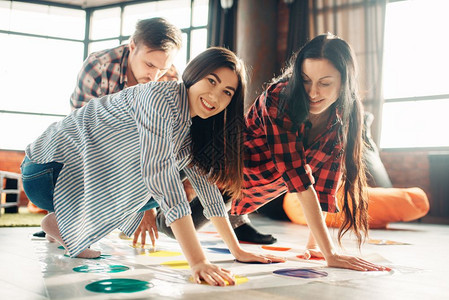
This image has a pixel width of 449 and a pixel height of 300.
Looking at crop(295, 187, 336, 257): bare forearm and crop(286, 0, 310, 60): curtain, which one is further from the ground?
crop(286, 0, 310, 60): curtain

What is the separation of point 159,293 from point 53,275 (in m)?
0.35

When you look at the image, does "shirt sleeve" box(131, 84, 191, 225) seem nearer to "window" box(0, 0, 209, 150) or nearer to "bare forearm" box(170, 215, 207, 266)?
"bare forearm" box(170, 215, 207, 266)

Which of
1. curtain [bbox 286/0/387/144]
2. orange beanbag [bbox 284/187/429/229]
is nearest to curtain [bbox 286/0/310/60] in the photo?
curtain [bbox 286/0/387/144]

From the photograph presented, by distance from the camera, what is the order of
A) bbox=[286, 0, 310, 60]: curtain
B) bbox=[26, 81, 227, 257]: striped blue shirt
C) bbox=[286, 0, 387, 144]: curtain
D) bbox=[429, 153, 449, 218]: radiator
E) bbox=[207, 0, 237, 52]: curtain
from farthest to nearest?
1. bbox=[207, 0, 237, 52]: curtain
2. bbox=[286, 0, 310, 60]: curtain
3. bbox=[286, 0, 387, 144]: curtain
4. bbox=[429, 153, 449, 218]: radiator
5. bbox=[26, 81, 227, 257]: striped blue shirt

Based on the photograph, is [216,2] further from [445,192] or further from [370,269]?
[370,269]

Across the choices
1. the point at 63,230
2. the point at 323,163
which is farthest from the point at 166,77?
the point at 63,230

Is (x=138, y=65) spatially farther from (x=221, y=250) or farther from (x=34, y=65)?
(x=34, y=65)

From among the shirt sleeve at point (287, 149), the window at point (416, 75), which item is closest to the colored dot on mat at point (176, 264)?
the shirt sleeve at point (287, 149)

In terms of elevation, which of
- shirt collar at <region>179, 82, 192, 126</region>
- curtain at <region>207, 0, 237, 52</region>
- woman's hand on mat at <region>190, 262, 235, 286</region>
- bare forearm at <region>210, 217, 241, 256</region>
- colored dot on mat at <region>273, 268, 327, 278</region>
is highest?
curtain at <region>207, 0, 237, 52</region>

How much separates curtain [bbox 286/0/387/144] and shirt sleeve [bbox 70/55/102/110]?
8.82 feet

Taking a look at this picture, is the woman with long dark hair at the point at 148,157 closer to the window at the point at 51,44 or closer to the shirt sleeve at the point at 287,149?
the shirt sleeve at the point at 287,149

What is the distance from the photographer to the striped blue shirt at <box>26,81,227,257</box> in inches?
41.4

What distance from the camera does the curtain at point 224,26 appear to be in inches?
184

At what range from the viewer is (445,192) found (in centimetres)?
353
